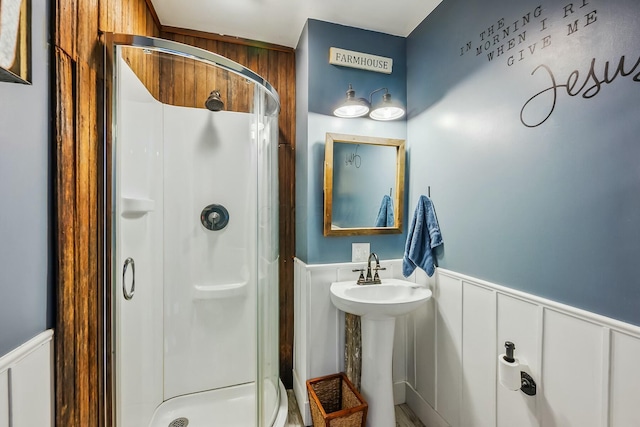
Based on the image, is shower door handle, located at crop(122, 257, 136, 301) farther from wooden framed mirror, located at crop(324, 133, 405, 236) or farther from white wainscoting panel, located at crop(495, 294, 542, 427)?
white wainscoting panel, located at crop(495, 294, 542, 427)

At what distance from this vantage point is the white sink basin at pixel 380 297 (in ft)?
4.63

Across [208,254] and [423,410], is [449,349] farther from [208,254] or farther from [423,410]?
[208,254]

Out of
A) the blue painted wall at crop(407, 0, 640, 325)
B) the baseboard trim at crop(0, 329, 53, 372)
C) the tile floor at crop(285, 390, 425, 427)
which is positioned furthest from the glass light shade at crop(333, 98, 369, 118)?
the tile floor at crop(285, 390, 425, 427)

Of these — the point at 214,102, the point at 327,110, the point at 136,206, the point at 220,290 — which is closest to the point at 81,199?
the point at 136,206

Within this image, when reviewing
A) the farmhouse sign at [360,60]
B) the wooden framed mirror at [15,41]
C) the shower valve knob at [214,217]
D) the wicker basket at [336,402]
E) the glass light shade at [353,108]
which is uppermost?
the farmhouse sign at [360,60]

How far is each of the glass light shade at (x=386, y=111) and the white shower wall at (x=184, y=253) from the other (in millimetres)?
836

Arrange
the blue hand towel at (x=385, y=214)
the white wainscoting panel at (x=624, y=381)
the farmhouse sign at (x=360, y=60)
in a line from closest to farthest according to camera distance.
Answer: the white wainscoting panel at (x=624, y=381), the farmhouse sign at (x=360, y=60), the blue hand towel at (x=385, y=214)

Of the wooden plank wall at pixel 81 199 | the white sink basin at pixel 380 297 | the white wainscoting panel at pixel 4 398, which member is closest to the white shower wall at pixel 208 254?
the wooden plank wall at pixel 81 199

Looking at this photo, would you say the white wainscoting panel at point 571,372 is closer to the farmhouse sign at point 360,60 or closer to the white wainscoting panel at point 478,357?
the white wainscoting panel at point 478,357

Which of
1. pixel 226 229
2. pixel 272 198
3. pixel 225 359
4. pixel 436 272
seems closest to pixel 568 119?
pixel 436 272

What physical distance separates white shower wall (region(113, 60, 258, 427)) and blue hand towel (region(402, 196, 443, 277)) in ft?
3.26

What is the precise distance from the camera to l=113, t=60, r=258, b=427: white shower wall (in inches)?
50.8

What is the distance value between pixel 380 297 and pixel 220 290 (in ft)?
3.38

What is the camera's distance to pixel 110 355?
1087 millimetres
